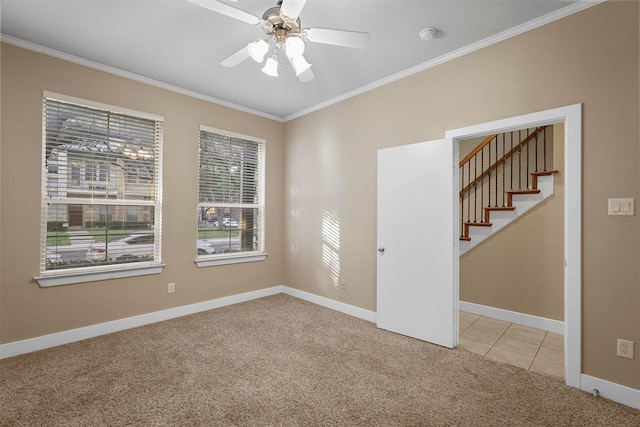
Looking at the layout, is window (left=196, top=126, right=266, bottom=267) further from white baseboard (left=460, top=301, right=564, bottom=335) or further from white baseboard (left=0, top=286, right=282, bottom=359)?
white baseboard (left=460, top=301, right=564, bottom=335)

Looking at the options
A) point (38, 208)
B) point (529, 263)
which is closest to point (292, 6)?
point (38, 208)

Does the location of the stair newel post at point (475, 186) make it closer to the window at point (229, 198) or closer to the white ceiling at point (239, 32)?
the white ceiling at point (239, 32)

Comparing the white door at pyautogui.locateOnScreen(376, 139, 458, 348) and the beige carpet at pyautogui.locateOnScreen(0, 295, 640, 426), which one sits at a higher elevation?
the white door at pyautogui.locateOnScreen(376, 139, 458, 348)

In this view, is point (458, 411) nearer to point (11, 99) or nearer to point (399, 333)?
point (399, 333)

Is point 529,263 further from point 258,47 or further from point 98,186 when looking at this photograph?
point 98,186

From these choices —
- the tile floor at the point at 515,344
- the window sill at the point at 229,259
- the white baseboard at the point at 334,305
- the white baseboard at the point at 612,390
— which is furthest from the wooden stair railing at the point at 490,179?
the window sill at the point at 229,259

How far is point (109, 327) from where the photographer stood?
320cm

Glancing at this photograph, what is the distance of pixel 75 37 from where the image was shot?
2.67m

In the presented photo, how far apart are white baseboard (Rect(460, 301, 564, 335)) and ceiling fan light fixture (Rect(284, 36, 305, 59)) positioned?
3723mm

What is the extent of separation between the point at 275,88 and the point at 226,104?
0.87m

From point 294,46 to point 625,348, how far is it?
10.00 ft

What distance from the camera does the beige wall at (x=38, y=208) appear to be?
8.85 feet

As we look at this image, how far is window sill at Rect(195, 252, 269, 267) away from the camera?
3.97m

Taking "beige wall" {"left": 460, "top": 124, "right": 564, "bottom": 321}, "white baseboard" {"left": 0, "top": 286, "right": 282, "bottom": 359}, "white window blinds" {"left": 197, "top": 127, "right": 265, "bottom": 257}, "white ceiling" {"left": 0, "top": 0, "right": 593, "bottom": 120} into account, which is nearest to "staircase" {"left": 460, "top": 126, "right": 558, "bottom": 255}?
"beige wall" {"left": 460, "top": 124, "right": 564, "bottom": 321}
